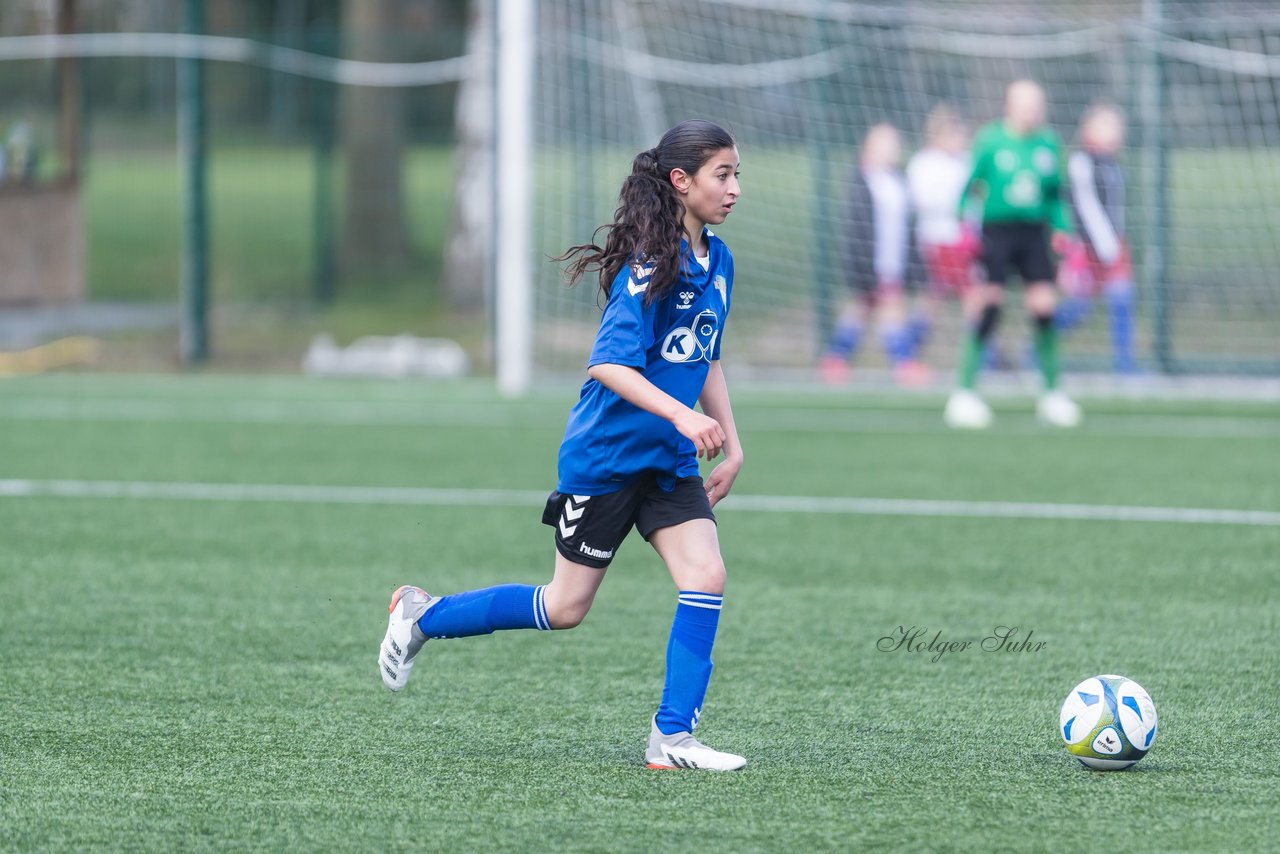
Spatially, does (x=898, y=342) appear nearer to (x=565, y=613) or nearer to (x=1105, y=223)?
(x=1105, y=223)

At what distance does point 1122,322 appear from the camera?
14430 mm

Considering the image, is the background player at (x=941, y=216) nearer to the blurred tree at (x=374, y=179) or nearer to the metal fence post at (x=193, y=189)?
the metal fence post at (x=193, y=189)

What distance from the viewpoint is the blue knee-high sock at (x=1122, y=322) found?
14.4 m

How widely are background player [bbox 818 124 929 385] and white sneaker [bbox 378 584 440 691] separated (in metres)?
10.2

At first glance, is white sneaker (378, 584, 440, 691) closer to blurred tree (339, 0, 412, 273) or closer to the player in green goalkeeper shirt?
the player in green goalkeeper shirt

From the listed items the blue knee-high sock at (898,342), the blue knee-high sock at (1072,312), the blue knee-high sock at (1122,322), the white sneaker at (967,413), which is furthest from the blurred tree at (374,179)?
the white sneaker at (967,413)

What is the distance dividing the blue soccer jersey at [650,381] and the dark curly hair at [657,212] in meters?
0.03

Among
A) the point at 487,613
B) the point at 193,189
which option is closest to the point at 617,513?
the point at 487,613

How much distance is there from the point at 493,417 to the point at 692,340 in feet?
26.2

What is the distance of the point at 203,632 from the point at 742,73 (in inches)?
429

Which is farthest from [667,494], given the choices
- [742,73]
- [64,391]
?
[742,73]

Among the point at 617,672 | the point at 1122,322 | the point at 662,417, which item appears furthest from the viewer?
the point at 1122,322

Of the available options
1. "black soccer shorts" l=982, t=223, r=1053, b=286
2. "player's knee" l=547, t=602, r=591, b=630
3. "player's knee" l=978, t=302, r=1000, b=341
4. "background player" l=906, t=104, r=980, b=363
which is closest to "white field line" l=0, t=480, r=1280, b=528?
"player's knee" l=978, t=302, r=1000, b=341

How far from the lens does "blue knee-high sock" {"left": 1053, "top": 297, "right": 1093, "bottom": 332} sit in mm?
15375
